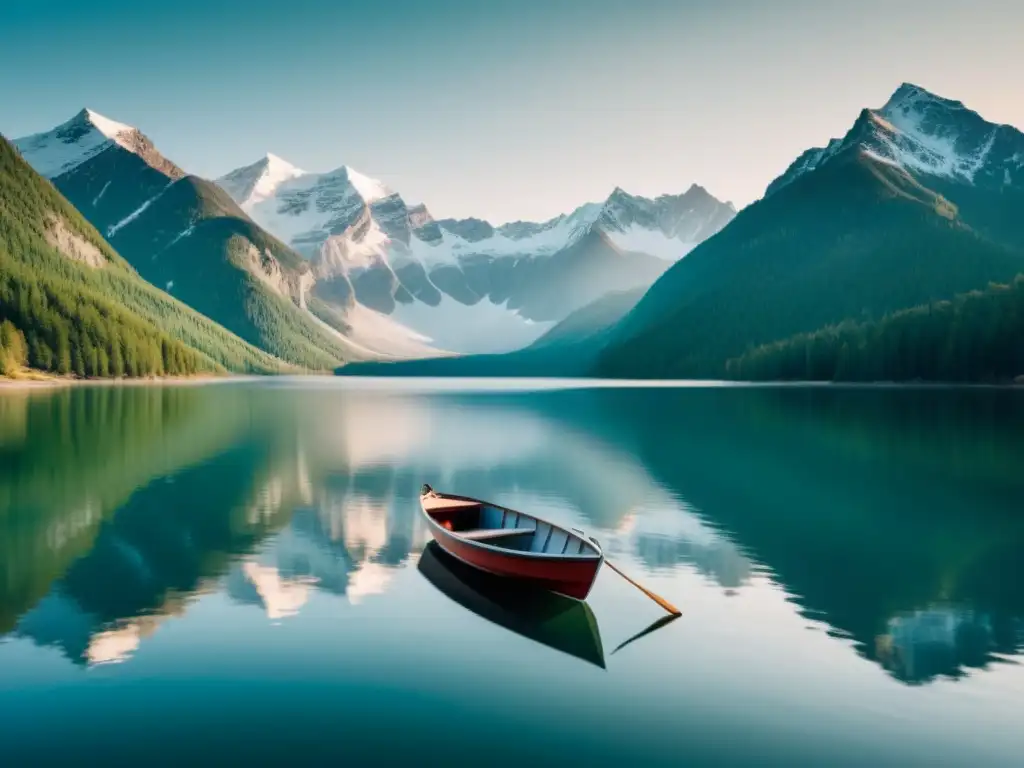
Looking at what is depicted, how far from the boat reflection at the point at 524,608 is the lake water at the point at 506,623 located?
139 mm

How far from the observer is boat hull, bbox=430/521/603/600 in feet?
84.0

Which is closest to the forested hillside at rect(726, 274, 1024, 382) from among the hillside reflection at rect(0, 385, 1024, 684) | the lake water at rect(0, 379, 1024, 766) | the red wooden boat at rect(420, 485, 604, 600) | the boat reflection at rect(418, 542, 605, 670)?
the hillside reflection at rect(0, 385, 1024, 684)

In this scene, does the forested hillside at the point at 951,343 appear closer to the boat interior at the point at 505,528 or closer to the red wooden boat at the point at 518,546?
the boat interior at the point at 505,528

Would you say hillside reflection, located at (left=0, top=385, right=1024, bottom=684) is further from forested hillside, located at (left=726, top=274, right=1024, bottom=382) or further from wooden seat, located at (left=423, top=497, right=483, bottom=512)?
forested hillside, located at (left=726, top=274, right=1024, bottom=382)

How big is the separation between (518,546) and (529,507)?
15890mm

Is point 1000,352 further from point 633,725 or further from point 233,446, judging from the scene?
point 633,725

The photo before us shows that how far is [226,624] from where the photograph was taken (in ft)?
82.0

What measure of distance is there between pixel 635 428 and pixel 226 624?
79.3 m

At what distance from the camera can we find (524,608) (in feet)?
90.2

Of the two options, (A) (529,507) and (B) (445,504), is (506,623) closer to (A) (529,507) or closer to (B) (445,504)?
(B) (445,504)

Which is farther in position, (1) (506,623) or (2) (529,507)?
(2) (529,507)

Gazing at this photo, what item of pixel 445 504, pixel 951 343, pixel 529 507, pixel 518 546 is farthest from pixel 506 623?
pixel 951 343

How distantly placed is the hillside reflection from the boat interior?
268 cm

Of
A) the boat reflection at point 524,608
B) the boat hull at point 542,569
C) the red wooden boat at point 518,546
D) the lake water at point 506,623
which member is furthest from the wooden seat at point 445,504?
the boat hull at point 542,569
